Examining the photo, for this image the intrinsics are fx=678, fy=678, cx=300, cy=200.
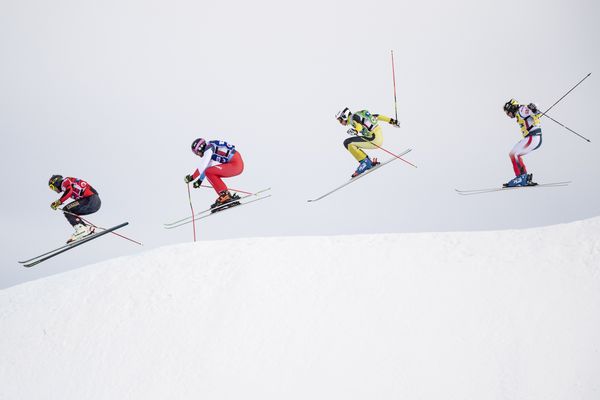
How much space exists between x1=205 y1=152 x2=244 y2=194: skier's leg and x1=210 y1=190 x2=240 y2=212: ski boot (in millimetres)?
103

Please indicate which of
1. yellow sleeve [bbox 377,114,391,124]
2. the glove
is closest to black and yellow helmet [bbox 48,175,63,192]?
yellow sleeve [bbox 377,114,391,124]

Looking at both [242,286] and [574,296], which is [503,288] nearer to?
[574,296]

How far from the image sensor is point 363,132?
14.4 meters

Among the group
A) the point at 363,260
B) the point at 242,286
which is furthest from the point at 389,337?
the point at 242,286

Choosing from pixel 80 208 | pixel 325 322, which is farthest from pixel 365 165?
pixel 80 208

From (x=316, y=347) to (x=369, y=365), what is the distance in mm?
965

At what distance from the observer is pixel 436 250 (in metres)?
12.7

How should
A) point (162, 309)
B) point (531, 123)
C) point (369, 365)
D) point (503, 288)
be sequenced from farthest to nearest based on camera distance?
point (531, 123) < point (162, 309) < point (503, 288) < point (369, 365)

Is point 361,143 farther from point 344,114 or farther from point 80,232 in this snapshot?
point 80,232

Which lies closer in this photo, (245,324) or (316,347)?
(316,347)

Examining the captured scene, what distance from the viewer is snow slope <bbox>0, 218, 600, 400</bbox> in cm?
970

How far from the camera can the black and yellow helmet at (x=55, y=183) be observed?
1373 centimetres

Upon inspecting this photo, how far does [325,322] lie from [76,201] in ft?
19.8

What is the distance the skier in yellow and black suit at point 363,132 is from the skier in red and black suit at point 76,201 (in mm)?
5422
